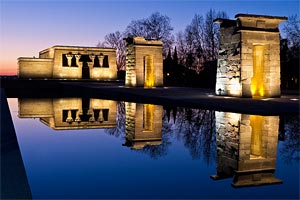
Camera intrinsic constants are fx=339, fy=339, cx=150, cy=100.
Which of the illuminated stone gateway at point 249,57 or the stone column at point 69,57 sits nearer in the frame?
the illuminated stone gateway at point 249,57

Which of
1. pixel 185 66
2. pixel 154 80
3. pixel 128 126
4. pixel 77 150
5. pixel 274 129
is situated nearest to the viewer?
pixel 77 150

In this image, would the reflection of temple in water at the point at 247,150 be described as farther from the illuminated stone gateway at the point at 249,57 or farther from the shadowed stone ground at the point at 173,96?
the illuminated stone gateway at the point at 249,57

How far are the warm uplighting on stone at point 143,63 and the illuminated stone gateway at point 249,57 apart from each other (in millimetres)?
9208

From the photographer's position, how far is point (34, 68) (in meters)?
37.7

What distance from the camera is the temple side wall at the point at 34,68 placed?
1470 inches

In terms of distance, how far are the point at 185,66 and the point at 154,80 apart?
67.6 ft

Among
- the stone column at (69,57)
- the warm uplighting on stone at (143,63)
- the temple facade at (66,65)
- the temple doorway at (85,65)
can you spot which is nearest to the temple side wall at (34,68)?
the temple facade at (66,65)

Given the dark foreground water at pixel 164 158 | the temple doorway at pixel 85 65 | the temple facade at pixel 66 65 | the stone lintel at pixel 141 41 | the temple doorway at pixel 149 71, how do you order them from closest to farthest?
1. the dark foreground water at pixel 164 158
2. the stone lintel at pixel 141 41
3. the temple doorway at pixel 149 71
4. the temple facade at pixel 66 65
5. the temple doorway at pixel 85 65

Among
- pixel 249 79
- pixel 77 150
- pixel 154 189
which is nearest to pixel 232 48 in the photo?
pixel 249 79

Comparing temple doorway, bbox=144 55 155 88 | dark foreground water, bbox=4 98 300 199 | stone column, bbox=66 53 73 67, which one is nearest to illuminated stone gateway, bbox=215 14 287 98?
dark foreground water, bbox=4 98 300 199

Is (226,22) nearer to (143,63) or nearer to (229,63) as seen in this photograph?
(229,63)

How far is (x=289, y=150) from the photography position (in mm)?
5508

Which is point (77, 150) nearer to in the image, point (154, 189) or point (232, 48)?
point (154, 189)

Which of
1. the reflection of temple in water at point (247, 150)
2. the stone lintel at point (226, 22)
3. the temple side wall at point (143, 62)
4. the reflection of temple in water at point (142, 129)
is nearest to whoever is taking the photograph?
the reflection of temple in water at point (247, 150)
